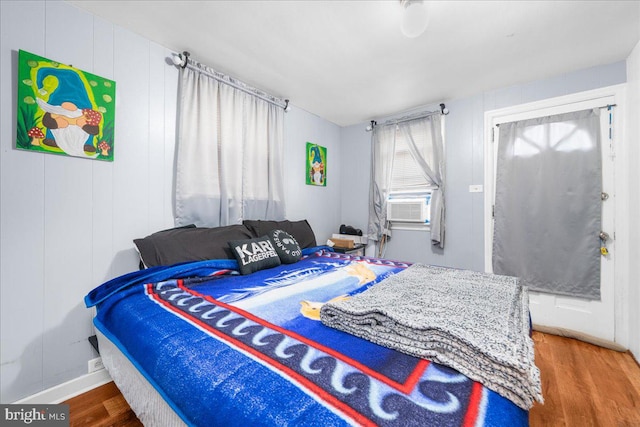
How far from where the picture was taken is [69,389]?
1621 millimetres

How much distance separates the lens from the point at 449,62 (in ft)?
7.43

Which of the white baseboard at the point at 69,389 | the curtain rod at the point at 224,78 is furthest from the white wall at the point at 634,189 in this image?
the white baseboard at the point at 69,389

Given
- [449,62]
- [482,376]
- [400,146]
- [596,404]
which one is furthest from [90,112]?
[596,404]

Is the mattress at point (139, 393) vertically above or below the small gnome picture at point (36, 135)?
below

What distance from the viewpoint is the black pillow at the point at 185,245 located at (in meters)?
1.70

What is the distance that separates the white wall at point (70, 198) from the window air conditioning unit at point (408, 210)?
8.48 ft

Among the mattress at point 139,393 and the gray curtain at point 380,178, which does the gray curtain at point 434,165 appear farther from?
the mattress at point 139,393

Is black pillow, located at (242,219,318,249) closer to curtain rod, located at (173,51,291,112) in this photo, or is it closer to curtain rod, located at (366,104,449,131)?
curtain rod, located at (173,51,291,112)

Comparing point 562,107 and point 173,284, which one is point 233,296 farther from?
point 562,107

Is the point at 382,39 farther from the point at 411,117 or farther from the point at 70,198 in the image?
the point at 70,198

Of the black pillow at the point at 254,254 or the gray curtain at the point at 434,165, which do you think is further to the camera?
the gray curtain at the point at 434,165

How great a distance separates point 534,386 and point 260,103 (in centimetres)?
294

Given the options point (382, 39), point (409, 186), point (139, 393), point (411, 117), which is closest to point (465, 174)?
point (409, 186)

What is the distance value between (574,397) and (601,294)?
1.29 m
